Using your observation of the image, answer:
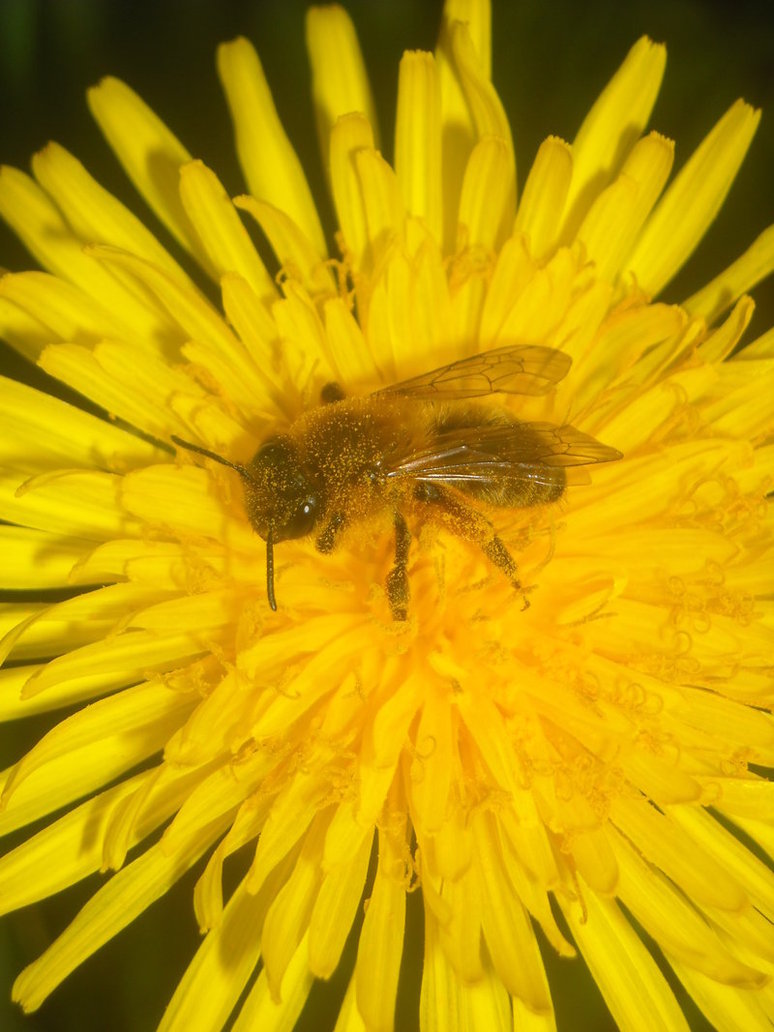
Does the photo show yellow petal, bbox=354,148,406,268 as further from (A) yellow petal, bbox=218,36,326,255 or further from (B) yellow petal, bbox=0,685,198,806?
(B) yellow petal, bbox=0,685,198,806

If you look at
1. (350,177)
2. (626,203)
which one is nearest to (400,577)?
(350,177)

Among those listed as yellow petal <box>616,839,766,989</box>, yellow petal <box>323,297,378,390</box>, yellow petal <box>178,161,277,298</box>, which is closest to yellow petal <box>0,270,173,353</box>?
yellow petal <box>178,161,277,298</box>

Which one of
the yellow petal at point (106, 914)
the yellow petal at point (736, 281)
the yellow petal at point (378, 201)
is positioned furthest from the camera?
the yellow petal at point (736, 281)

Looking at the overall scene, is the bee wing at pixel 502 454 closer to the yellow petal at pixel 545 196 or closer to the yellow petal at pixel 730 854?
the yellow petal at pixel 545 196

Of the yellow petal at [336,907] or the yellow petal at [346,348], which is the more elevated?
the yellow petal at [346,348]

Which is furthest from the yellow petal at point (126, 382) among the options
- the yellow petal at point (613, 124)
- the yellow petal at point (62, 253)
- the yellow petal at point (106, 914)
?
the yellow petal at point (613, 124)

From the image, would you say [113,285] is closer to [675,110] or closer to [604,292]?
[604,292]

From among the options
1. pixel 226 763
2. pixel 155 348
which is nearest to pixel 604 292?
pixel 155 348
